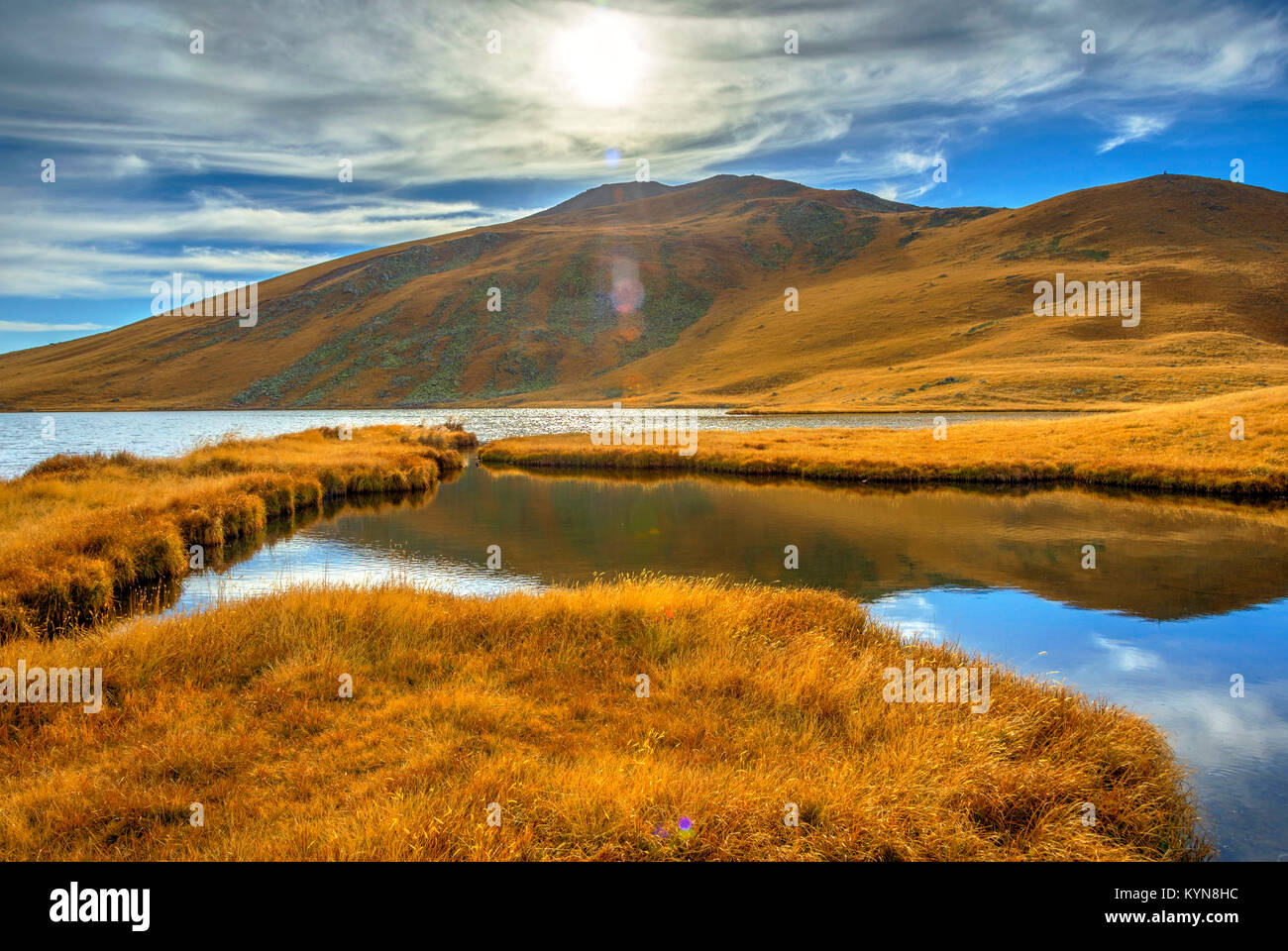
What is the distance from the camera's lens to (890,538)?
2497 cm

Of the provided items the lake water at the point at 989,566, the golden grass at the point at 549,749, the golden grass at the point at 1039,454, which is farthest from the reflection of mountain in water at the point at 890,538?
the golden grass at the point at 549,749

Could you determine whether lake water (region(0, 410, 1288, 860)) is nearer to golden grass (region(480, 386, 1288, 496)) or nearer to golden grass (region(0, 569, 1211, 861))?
golden grass (region(0, 569, 1211, 861))

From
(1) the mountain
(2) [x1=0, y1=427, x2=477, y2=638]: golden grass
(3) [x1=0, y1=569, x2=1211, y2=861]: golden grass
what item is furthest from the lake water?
(1) the mountain

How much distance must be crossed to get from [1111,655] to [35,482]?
116 ft

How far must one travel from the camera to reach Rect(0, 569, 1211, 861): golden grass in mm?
5750

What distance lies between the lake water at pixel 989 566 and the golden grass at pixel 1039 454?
3375 mm

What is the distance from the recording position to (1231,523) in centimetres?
2555

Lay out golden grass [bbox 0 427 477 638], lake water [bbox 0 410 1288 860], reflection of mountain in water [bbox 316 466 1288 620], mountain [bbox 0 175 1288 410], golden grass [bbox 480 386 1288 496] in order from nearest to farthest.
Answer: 1. lake water [bbox 0 410 1288 860]
2. golden grass [bbox 0 427 477 638]
3. reflection of mountain in water [bbox 316 466 1288 620]
4. golden grass [bbox 480 386 1288 496]
5. mountain [bbox 0 175 1288 410]

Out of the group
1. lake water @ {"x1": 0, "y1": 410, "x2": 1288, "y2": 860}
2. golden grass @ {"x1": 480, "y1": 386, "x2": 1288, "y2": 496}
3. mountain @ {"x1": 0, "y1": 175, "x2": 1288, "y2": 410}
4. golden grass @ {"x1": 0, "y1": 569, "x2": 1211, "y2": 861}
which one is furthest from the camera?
mountain @ {"x1": 0, "y1": 175, "x2": 1288, "y2": 410}

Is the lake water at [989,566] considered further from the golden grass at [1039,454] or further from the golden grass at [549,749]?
the golden grass at [1039,454]

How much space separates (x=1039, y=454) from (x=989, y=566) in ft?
76.3

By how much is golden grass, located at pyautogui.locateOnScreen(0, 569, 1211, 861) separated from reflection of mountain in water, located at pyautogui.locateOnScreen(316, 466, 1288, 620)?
8497 mm

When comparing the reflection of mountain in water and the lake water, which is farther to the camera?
the reflection of mountain in water

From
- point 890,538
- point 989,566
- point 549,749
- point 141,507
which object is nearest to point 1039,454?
point 890,538
